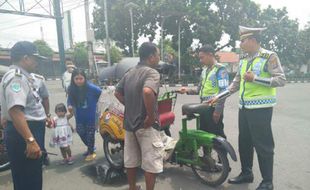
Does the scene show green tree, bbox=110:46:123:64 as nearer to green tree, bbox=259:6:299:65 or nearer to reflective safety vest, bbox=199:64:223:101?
green tree, bbox=259:6:299:65

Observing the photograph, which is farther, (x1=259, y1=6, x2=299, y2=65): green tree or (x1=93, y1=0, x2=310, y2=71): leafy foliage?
(x1=259, y1=6, x2=299, y2=65): green tree

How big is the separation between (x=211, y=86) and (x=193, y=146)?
2.81ft

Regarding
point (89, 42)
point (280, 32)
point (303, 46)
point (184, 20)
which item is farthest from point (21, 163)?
point (303, 46)

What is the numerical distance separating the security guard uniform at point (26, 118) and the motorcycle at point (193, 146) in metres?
1.54

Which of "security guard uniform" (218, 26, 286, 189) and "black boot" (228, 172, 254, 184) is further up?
"security guard uniform" (218, 26, 286, 189)

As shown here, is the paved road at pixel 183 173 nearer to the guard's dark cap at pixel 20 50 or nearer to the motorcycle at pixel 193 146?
the motorcycle at pixel 193 146

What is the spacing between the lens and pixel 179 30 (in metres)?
24.3

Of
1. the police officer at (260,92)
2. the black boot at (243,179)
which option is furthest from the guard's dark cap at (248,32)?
the black boot at (243,179)

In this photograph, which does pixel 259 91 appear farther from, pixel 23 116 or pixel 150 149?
pixel 23 116

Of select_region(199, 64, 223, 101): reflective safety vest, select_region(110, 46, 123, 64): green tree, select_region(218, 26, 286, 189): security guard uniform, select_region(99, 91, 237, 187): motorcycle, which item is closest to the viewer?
select_region(218, 26, 286, 189): security guard uniform

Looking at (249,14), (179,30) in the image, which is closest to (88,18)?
(179,30)

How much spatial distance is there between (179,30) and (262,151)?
2177cm

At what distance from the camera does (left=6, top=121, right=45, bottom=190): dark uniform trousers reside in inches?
100

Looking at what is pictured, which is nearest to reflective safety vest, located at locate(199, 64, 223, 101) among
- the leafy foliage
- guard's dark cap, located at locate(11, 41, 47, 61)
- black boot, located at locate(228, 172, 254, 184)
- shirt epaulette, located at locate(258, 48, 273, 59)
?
shirt epaulette, located at locate(258, 48, 273, 59)
